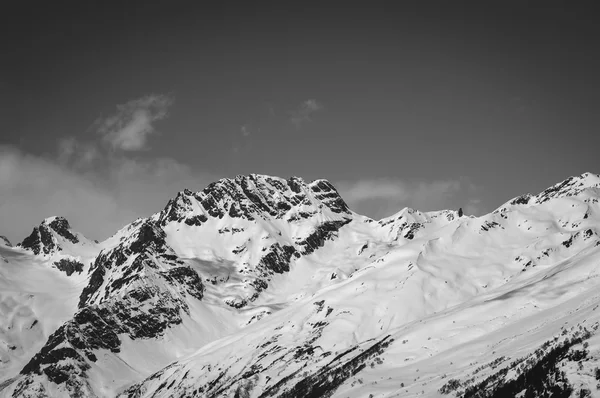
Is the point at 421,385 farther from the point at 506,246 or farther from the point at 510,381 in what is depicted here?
the point at 506,246

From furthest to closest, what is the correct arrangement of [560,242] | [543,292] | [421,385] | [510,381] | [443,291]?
[560,242], [443,291], [543,292], [421,385], [510,381]

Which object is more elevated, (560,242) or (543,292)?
(560,242)

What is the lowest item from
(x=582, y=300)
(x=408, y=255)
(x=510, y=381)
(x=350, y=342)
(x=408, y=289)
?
(x=510, y=381)

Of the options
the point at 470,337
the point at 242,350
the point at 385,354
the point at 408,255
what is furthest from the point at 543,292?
the point at 242,350

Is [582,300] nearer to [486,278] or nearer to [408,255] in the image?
[486,278]

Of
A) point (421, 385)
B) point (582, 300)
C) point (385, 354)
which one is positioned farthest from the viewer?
point (385, 354)

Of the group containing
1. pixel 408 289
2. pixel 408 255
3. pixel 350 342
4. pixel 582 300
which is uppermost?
pixel 408 255

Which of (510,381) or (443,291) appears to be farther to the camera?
(443,291)

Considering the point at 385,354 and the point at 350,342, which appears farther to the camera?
the point at 350,342

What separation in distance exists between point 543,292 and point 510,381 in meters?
65.8

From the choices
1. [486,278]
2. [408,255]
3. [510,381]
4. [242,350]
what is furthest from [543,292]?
[242,350]

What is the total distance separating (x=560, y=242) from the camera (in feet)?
603

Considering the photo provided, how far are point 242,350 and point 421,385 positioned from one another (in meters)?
155

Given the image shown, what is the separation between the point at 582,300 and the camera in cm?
6550
